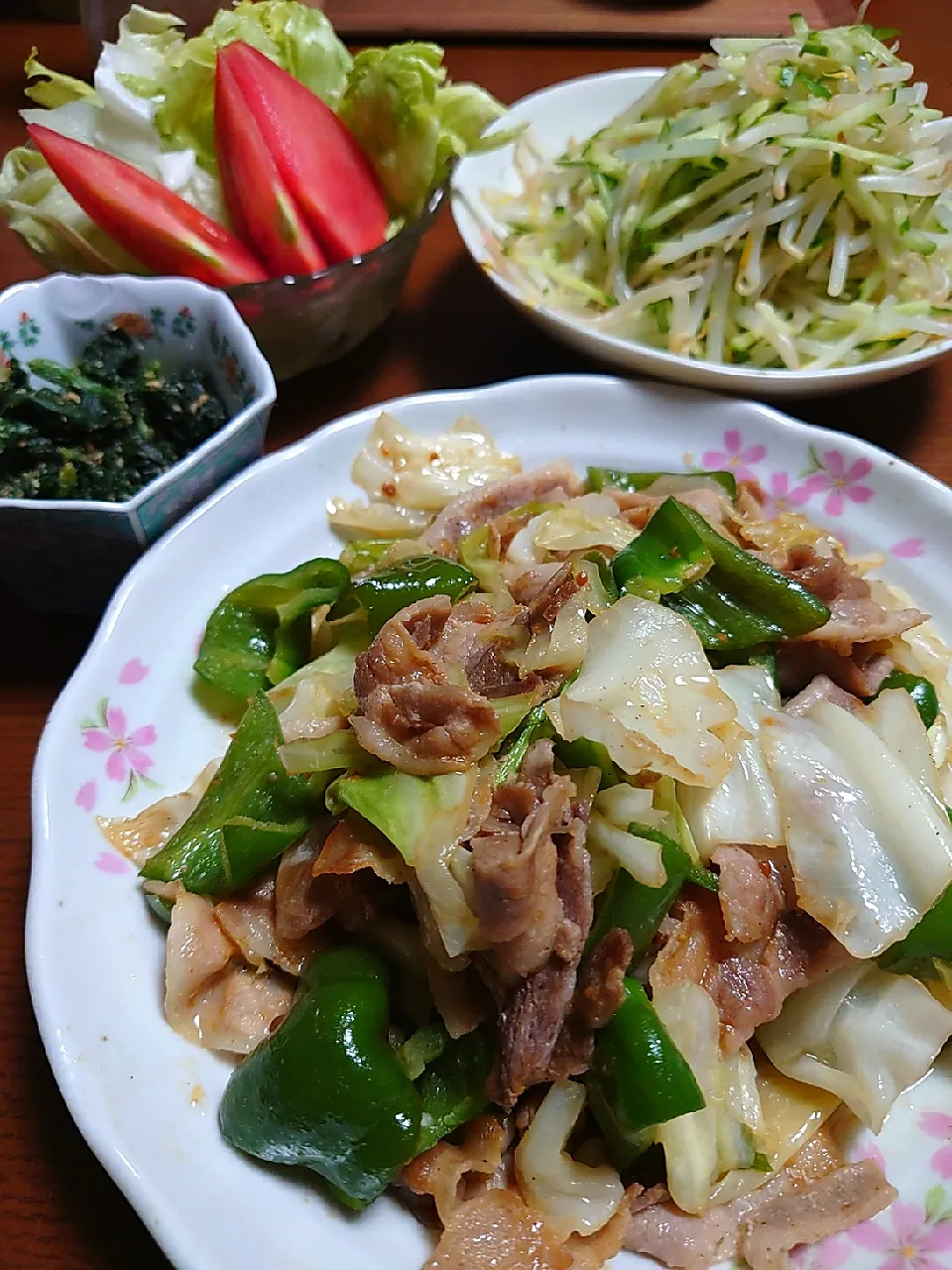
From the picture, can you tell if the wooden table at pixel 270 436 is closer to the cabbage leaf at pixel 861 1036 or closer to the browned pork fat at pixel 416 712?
the browned pork fat at pixel 416 712

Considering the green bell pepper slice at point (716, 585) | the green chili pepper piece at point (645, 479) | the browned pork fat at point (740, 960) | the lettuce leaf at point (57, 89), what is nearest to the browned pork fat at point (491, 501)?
the green chili pepper piece at point (645, 479)

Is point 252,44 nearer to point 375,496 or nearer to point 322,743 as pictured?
point 375,496

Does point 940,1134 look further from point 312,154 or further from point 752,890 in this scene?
point 312,154

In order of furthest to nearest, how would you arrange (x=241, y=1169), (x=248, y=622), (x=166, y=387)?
(x=166, y=387) < (x=248, y=622) < (x=241, y=1169)

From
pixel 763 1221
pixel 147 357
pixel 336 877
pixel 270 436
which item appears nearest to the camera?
pixel 763 1221

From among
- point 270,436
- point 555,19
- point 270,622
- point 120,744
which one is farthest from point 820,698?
point 555,19

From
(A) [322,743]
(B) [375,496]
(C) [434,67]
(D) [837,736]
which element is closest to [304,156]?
(C) [434,67]

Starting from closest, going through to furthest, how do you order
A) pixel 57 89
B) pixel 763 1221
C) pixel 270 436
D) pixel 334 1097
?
pixel 334 1097
pixel 763 1221
pixel 270 436
pixel 57 89
